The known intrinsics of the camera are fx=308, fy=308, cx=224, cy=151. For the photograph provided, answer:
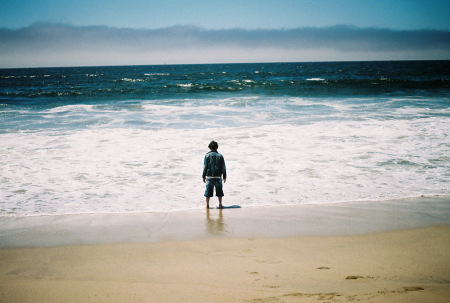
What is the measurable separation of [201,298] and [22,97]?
3082 centimetres

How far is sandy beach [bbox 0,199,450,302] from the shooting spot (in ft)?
10.9

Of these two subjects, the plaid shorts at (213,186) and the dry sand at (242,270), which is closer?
the dry sand at (242,270)

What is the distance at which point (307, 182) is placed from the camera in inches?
294

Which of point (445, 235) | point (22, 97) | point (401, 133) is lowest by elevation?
point (445, 235)

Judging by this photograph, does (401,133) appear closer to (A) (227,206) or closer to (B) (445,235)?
(B) (445,235)

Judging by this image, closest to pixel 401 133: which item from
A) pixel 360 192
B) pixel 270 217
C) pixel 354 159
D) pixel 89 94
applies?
pixel 354 159

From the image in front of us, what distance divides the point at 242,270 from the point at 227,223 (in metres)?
1.62

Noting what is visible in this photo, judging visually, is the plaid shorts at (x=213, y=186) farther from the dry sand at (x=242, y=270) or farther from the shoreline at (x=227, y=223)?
the dry sand at (x=242, y=270)

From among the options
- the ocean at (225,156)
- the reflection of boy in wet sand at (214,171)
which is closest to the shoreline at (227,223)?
the ocean at (225,156)

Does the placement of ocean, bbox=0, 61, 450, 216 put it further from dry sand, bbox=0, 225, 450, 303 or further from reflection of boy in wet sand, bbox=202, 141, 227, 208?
dry sand, bbox=0, 225, 450, 303

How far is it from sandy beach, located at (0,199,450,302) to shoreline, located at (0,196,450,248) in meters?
0.02

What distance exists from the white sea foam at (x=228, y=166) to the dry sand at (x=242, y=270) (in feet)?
5.70

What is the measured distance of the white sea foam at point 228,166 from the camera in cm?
662

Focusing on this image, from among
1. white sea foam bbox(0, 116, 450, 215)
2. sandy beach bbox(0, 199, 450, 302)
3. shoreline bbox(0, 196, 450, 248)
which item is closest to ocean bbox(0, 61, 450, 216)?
white sea foam bbox(0, 116, 450, 215)
